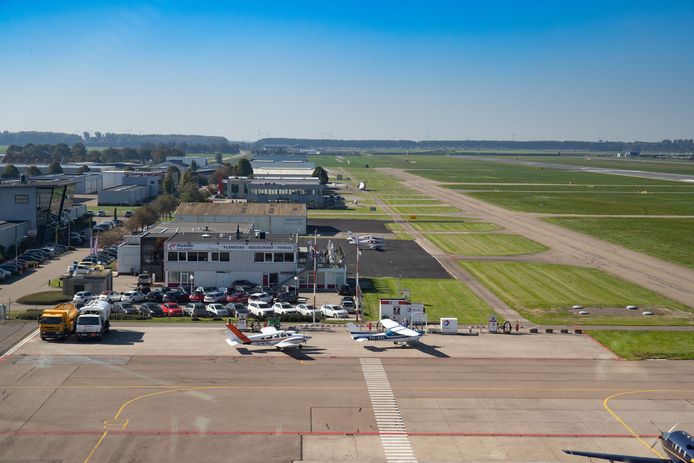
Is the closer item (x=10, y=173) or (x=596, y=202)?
(x=596, y=202)

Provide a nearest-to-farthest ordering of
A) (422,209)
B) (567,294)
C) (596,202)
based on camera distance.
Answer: (567,294)
(422,209)
(596,202)

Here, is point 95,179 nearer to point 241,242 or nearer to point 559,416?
point 241,242

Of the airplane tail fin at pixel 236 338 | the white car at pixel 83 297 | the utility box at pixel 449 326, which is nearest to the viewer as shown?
the airplane tail fin at pixel 236 338

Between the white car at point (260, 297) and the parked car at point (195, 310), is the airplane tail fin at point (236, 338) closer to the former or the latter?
the parked car at point (195, 310)

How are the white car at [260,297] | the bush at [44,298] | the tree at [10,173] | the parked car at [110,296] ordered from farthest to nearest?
the tree at [10,173] → the white car at [260,297] → the bush at [44,298] → the parked car at [110,296]

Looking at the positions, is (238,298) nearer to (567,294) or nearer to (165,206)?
(567,294)

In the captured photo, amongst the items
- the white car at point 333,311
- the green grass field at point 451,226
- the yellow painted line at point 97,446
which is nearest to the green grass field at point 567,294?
the white car at point 333,311

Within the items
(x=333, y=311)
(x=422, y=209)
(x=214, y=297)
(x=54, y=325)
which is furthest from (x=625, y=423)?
(x=422, y=209)
